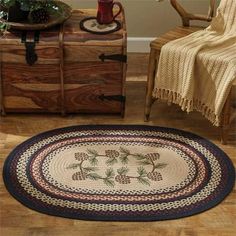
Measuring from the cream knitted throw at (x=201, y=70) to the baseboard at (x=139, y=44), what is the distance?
2.56 ft

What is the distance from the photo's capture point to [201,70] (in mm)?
2439

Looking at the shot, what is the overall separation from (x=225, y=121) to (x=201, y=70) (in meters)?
0.27

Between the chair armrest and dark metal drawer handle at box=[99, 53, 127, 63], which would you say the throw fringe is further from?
the chair armrest

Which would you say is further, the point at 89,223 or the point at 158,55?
the point at 158,55

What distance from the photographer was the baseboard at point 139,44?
3.40 meters

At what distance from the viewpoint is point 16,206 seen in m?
2.13

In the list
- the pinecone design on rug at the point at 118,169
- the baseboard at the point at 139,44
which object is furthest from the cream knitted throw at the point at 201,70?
the baseboard at the point at 139,44

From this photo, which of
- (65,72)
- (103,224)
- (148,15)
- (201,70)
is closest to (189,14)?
(201,70)

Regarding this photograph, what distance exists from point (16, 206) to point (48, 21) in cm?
95

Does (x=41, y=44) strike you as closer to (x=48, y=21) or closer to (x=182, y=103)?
(x=48, y=21)

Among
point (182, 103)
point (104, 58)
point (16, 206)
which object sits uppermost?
point (104, 58)

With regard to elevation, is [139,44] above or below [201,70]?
below

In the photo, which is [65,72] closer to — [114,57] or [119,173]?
[114,57]

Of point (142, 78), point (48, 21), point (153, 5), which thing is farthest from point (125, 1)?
point (48, 21)
